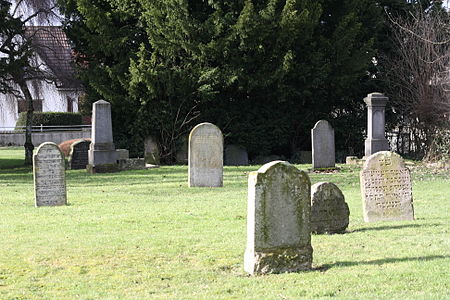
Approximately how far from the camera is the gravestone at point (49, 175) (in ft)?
49.3

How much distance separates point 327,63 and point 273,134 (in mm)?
4034

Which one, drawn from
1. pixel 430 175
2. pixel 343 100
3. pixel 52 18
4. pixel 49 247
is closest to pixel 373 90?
pixel 343 100

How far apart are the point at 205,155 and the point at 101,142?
28.3ft

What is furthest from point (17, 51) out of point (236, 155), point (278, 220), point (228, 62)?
point (278, 220)

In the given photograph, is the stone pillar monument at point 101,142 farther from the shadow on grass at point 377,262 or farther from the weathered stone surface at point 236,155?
the shadow on grass at point 377,262

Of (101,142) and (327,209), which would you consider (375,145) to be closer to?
(101,142)

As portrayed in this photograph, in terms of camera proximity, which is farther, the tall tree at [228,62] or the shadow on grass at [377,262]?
the tall tree at [228,62]

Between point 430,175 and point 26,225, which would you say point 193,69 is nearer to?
point 430,175

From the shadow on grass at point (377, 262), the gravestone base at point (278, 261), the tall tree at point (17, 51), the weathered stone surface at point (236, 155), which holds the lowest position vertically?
the shadow on grass at point (377, 262)

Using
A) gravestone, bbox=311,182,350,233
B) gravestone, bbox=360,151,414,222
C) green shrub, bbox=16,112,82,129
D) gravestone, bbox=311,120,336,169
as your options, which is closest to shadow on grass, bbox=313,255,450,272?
gravestone, bbox=311,182,350,233

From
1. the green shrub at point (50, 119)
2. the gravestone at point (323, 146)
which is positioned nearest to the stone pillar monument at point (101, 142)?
the gravestone at point (323, 146)

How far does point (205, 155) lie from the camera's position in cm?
1870

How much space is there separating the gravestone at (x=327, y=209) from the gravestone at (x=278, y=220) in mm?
2239

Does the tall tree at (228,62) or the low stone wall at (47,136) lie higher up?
the tall tree at (228,62)
